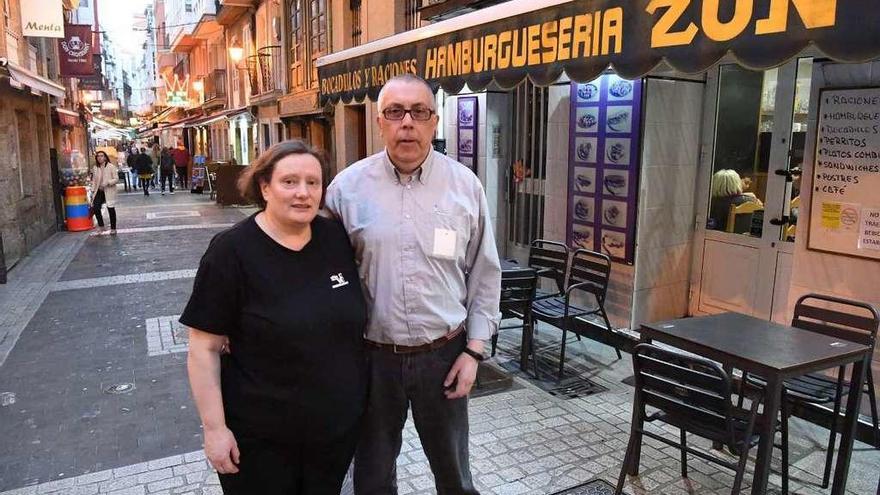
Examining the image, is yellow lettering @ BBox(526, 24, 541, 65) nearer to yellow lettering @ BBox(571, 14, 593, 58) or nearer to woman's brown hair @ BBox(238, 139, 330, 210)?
yellow lettering @ BBox(571, 14, 593, 58)

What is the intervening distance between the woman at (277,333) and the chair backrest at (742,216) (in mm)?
4550

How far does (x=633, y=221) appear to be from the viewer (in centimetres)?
591

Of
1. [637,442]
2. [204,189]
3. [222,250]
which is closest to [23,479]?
[222,250]

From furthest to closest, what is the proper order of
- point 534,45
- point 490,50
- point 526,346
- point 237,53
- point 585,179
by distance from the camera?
1. point 237,53
2. point 585,179
3. point 526,346
4. point 490,50
5. point 534,45

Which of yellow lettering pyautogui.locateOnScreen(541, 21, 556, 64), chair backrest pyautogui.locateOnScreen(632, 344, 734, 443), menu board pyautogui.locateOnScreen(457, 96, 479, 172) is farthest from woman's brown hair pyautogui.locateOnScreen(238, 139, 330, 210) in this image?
menu board pyautogui.locateOnScreen(457, 96, 479, 172)

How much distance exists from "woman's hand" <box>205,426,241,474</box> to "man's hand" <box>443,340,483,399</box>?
0.82 m

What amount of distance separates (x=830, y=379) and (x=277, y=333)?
3.44 m

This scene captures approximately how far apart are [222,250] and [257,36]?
69.8 feet

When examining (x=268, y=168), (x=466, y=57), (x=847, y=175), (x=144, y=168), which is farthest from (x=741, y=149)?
(x=144, y=168)

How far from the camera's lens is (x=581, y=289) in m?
5.62

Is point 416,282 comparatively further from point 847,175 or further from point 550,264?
point 550,264

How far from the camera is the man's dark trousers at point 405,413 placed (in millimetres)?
2439

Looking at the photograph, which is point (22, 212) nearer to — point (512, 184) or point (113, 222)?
point (113, 222)

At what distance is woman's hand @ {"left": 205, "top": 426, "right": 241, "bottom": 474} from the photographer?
2.11 metres
